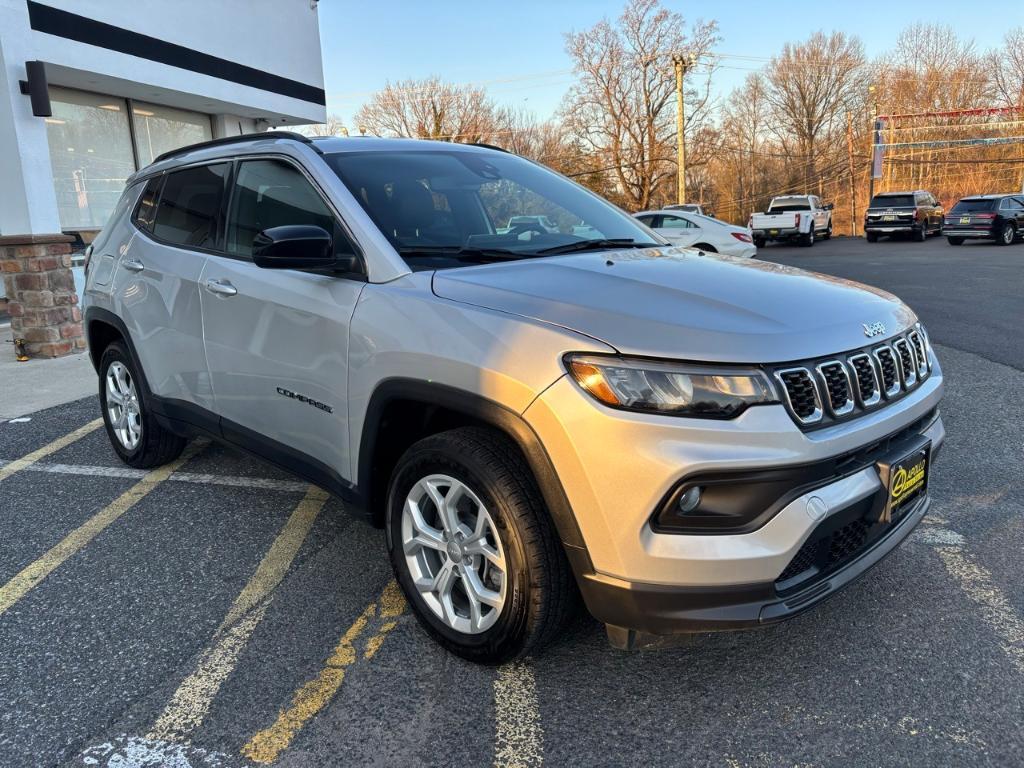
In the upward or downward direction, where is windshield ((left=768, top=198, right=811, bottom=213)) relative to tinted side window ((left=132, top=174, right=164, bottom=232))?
downward

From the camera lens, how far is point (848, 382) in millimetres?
2252

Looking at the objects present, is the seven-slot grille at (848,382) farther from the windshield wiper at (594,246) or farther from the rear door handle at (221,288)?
the rear door handle at (221,288)

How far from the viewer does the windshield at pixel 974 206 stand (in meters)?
24.9

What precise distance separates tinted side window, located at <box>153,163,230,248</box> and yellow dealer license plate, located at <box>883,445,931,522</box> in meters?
3.10

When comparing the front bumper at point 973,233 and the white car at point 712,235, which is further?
the front bumper at point 973,233

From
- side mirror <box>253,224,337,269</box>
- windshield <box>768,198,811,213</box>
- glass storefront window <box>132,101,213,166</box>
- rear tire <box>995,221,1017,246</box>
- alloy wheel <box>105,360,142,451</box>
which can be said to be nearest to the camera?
side mirror <box>253,224,337,269</box>

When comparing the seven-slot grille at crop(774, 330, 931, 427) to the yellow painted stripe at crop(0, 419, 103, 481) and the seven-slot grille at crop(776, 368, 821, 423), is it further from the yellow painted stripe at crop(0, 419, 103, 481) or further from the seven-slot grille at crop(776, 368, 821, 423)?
the yellow painted stripe at crop(0, 419, 103, 481)

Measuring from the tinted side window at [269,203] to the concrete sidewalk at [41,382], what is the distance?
12.2 feet

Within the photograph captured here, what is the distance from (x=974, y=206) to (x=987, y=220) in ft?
2.35

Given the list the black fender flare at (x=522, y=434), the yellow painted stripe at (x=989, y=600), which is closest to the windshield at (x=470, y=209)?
the black fender flare at (x=522, y=434)

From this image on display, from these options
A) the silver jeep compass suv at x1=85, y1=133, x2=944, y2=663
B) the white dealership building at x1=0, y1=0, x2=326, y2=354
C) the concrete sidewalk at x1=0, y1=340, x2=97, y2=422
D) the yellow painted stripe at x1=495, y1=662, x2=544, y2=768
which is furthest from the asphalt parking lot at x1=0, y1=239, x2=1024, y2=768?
the white dealership building at x1=0, y1=0, x2=326, y2=354

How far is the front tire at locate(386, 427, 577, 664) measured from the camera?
2279mm

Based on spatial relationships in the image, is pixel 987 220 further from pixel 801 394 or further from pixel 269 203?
pixel 801 394

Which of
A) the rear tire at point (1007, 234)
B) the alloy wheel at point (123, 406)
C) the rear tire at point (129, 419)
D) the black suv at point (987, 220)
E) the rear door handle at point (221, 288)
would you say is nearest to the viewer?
the rear door handle at point (221, 288)
